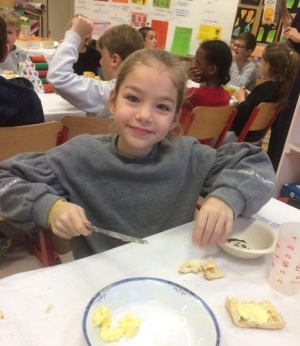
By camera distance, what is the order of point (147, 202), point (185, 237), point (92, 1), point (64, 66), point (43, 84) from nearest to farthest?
point (185, 237) → point (147, 202) → point (64, 66) → point (43, 84) → point (92, 1)

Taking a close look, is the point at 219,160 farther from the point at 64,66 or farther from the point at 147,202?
the point at 64,66

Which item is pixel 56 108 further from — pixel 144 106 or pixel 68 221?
pixel 68 221

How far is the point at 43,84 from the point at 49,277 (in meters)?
1.69

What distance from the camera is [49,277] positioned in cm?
61

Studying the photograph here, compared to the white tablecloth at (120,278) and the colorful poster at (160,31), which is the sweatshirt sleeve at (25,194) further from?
the colorful poster at (160,31)

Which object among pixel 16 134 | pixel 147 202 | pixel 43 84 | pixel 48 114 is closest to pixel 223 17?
pixel 43 84

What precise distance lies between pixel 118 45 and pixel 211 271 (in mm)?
1513

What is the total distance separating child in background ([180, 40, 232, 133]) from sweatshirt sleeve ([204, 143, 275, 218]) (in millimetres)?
1403

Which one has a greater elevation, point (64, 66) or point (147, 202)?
point (64, 66)

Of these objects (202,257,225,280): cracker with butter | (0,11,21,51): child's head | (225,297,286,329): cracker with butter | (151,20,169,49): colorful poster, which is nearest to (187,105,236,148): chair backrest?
(202,257,225,280): cracker with butter

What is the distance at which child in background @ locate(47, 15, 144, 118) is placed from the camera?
1.72 m

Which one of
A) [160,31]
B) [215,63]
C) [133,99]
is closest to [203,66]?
[215,63]

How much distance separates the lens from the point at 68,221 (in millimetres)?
667

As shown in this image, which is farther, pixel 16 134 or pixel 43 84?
pixel 43 84
